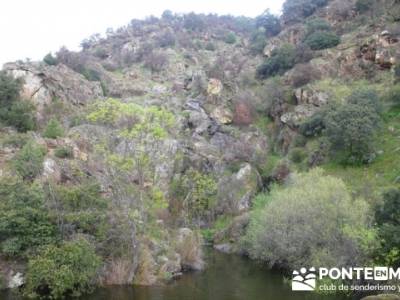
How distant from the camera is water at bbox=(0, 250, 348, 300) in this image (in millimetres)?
31188

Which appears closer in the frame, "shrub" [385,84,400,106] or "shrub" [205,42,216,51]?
"shrub" [385,84,400,106]

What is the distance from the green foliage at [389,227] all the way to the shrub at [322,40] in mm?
58366

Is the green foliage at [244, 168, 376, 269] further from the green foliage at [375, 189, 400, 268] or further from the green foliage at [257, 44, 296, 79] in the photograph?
the green foliage at [257, 44, 296, 79]

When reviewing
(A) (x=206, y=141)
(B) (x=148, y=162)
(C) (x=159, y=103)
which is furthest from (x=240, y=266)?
(C) (x=159, y=103)

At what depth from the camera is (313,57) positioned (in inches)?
3396

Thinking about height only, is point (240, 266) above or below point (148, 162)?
below

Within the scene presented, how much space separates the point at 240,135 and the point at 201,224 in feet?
63.9

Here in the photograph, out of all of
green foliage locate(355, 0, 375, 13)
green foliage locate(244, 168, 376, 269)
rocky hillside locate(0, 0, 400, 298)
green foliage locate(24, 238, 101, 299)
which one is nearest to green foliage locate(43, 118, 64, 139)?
rocky hillside locate(0, 0, 400, 298)

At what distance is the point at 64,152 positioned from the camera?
46.0 m

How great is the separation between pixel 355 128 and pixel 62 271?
42776 millimetres

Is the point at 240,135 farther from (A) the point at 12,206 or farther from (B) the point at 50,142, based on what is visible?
(A) the point at 12,206

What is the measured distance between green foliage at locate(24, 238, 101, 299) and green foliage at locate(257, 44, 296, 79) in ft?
225

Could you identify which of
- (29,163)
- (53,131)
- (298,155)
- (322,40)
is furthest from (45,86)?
(322,40)

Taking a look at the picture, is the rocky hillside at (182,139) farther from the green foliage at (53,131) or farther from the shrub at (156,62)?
the shrub at (156,62)
